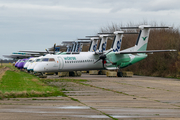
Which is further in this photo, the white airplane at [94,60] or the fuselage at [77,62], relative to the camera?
the white airplane at [94,60]

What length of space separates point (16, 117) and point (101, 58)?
28.2 m

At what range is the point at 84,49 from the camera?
8475 centimetres

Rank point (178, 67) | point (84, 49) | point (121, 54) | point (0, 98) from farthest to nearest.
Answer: point (84, 49), point (121, 54), point (178, 67), point (0, 98)

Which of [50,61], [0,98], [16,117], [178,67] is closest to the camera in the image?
[16,117]

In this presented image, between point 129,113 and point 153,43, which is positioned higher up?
point 153,43

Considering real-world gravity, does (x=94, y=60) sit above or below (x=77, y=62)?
above

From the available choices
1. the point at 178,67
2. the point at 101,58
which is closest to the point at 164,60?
the point at 178,67

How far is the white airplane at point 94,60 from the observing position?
108 ft

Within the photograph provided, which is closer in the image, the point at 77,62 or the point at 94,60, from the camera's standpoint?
the point at 77,62

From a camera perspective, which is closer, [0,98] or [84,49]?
[0,98]

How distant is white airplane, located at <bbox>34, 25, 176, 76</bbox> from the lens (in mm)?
32906

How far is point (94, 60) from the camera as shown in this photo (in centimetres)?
3712

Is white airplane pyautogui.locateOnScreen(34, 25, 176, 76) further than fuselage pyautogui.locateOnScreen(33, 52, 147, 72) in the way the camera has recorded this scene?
Yes

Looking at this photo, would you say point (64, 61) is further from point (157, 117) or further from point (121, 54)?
point (157, 117)
